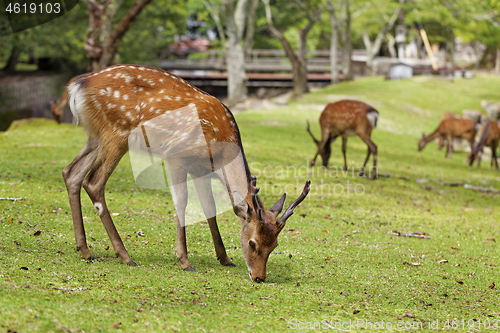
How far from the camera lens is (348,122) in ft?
37.2

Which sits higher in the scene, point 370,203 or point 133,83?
point 133,83

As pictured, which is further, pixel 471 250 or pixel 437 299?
pixel 471 250

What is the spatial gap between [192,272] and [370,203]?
17.1 feet

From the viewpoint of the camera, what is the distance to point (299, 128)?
659 inches

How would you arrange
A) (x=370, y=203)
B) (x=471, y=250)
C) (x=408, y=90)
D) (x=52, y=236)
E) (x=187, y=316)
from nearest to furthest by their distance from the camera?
1. (x=187, y=316)
2. (x=52, y=236)
3. (x=471, y=250)
4. (x=370, y=203)
5. (x=408, y=90)

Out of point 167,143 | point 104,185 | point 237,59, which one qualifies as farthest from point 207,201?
point 237,59

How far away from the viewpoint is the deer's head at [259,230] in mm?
4449

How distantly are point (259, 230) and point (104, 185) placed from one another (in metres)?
1.64

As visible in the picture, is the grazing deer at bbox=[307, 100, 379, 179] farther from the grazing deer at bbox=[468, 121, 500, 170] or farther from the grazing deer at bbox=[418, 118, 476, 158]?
the grazing deer at bbox=[418, 118, 476, 158]

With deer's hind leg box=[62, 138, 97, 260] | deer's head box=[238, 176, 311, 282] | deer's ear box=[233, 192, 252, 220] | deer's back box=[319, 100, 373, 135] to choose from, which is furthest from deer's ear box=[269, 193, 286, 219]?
deer's back box=[319, 100, 373, 135]

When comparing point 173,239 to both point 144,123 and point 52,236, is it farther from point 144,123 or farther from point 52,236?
point 144,123

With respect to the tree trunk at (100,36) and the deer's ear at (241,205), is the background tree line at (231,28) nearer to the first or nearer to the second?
the tree trunk at (100,36)

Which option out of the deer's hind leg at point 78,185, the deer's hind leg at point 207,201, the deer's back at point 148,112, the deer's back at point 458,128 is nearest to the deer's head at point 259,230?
the deer's hind leg at point 207,201

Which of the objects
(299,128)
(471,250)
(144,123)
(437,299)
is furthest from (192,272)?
(299,128)
